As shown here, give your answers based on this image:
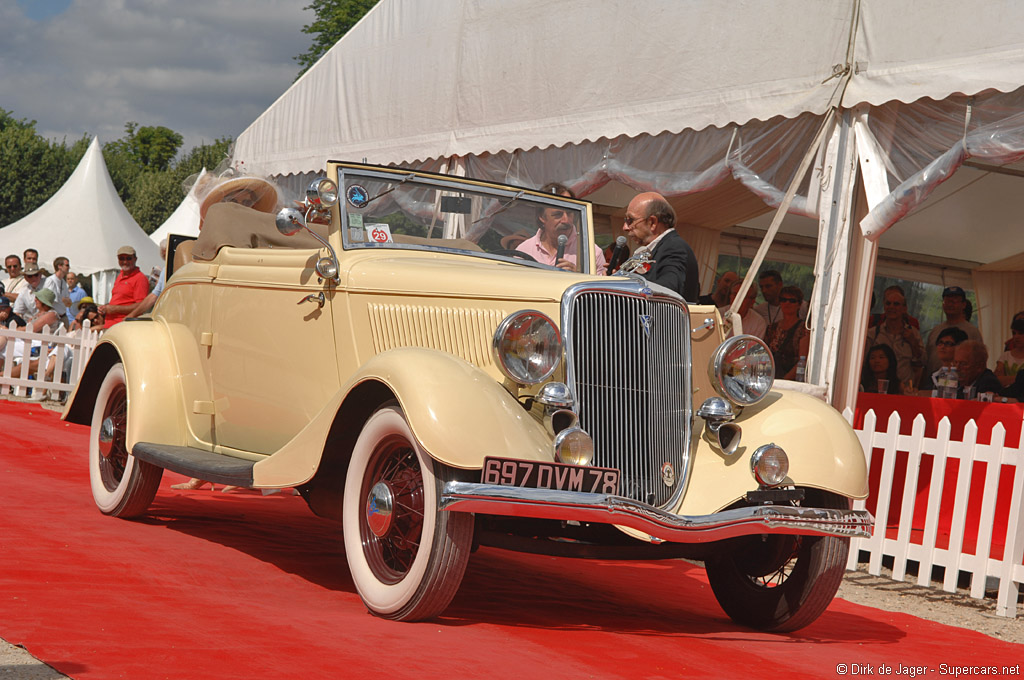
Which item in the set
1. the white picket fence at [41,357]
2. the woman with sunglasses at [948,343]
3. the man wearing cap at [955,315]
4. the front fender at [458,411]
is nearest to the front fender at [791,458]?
the front fender at [458,411]

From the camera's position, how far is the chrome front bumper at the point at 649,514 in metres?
3.47

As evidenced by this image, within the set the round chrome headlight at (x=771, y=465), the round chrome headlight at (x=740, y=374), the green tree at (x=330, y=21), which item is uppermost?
the green tree at (x=330, y=21)

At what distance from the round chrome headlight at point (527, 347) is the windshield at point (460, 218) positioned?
128 cm

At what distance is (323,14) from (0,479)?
139 feet

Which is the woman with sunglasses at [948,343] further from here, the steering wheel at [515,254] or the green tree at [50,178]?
the green tree at [50,178]

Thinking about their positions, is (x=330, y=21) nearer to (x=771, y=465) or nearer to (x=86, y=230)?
(x=86, y=230)

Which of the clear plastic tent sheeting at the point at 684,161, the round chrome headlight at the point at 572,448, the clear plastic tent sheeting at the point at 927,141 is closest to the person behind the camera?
the round chrome headlight at the point at 572,448

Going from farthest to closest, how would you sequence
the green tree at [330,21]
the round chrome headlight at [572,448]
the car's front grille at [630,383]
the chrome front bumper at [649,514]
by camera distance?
the green tree at [330,21] → the car's front grille at [630,383] → the round chrome headlight at [572,448] → the chrome front bumper at [649,514]

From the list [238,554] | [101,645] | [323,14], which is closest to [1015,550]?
[238,554]

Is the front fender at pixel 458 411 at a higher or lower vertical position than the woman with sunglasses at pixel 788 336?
lower

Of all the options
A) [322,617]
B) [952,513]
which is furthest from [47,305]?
[322,617]

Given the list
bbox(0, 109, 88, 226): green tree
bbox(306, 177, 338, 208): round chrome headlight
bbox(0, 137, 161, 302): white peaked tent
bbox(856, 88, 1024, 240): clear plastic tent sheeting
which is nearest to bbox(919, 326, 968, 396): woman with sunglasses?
bbox(856, 88, 1024, 240): clear plastic tent sheeting

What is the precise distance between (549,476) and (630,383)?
2.25 feet

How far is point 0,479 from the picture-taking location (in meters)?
6.43
